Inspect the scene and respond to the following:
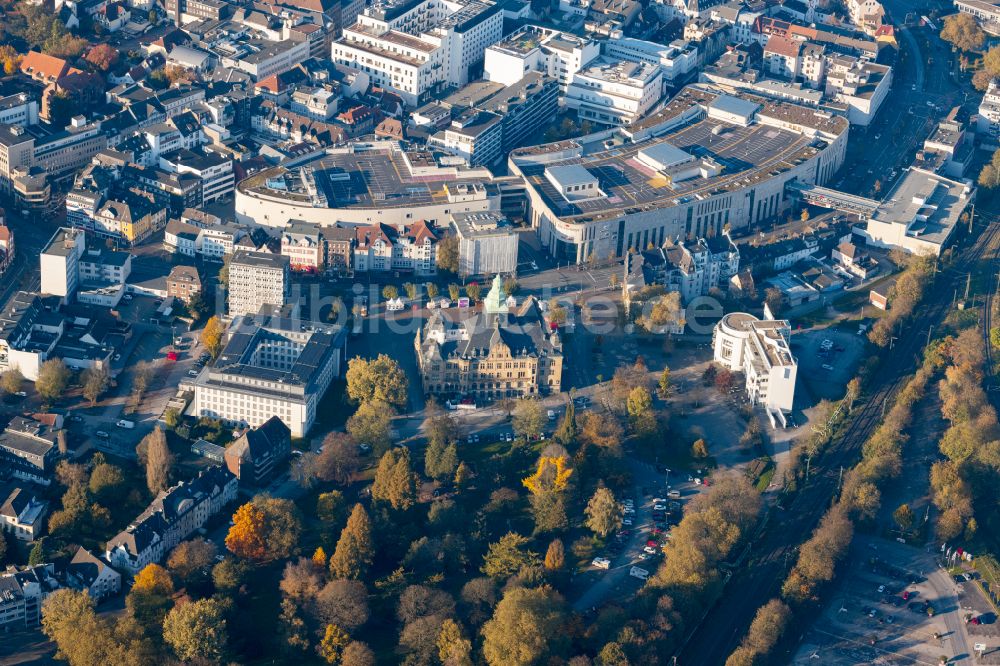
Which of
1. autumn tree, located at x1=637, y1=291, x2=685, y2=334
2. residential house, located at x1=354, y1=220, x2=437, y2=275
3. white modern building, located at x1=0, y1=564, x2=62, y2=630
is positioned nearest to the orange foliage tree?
white modern building, located at x1=0, y1=564, x2=62, y2=630

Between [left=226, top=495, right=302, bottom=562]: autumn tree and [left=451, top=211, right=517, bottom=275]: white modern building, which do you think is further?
[left=451, top=211, right=517, bottom=275]: white modern building

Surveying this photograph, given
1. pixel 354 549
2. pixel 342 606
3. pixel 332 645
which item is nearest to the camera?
pixel 332 645

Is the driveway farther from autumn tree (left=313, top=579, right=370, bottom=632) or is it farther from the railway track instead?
autumn tree (left=313, top=579, right=370, bottom=632)

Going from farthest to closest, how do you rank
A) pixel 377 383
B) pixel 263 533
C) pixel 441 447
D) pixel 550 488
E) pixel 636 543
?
pixel 377 383 < pixel 441 447 < pixel 550 488 < pixel 636 543 < pixel 263 533

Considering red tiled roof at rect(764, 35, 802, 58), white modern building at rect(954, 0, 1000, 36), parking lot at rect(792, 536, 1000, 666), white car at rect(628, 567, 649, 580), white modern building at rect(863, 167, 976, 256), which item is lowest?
white modern building at rect(954, 0, 1000, 36)

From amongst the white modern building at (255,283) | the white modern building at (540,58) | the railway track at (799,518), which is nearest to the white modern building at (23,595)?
the white modern building at (255,283)

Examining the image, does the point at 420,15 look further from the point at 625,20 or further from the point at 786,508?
the point at 786,508

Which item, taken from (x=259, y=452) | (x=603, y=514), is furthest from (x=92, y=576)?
(x=603, y=514)

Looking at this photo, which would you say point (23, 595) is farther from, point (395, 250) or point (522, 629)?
point (395, 250)
